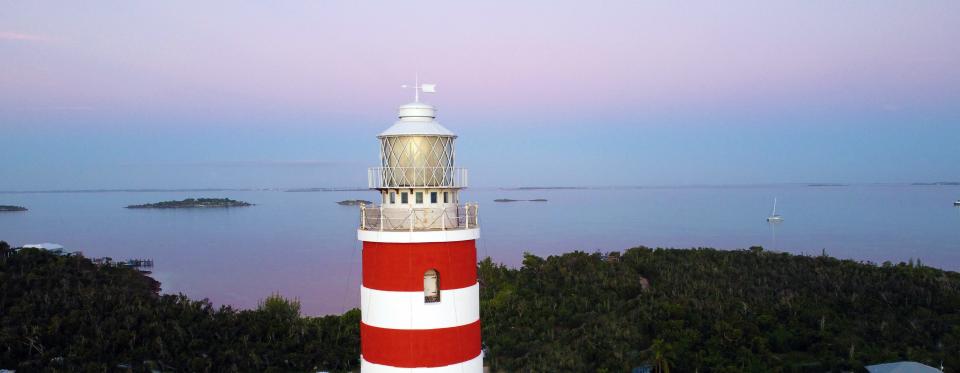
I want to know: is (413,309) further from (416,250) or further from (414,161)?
(414,161)

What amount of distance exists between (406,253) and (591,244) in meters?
66.9

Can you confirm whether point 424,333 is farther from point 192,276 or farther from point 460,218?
point 192,276

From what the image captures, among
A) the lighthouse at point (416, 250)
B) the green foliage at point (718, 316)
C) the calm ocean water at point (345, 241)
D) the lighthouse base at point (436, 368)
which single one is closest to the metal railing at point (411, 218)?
the lighthouse at point (416, 250)

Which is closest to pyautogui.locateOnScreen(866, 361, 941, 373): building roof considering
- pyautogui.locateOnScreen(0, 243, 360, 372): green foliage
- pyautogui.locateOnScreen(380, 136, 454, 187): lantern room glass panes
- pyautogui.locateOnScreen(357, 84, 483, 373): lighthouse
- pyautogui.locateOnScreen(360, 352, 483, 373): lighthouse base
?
pyautogui.locateOnScreen(360, 352, 483, 373): lighthouse base

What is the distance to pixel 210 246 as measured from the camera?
265ft

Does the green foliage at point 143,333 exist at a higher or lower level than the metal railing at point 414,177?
lower

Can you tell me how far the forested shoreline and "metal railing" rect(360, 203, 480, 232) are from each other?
13828 mm

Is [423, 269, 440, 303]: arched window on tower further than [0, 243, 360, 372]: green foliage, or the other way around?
[0, 243, 360, 372]: green foliage

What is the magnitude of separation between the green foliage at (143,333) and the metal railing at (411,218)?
13.9 metres

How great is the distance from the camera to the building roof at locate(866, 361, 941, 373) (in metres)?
18.9

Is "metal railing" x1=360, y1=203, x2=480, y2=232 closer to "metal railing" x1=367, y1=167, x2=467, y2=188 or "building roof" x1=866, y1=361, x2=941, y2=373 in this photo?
"metal railing" x1=367, y1=167, x2=467, y2=188

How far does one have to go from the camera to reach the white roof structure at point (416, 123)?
977 cm

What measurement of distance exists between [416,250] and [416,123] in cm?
190

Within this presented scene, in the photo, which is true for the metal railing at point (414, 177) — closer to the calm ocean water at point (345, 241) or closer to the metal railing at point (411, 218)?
the metal railing at point (411, 218)
